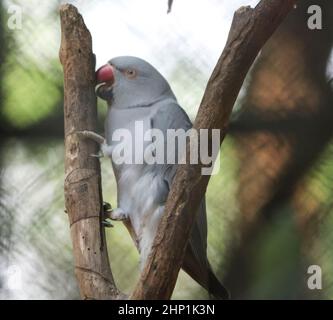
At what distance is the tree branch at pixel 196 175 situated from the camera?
1144 mm

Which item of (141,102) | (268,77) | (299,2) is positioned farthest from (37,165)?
(299,2)

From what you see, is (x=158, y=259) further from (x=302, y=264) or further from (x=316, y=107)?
(x=316, y=107)

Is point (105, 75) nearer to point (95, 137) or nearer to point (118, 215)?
point (95, 137)

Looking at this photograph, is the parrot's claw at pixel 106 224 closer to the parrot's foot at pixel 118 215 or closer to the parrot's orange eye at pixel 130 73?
the parrot's foot at pixel 118 215

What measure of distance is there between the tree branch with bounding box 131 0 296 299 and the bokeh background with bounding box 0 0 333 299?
286 mm

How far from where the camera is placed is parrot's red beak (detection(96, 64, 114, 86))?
54.5 inches

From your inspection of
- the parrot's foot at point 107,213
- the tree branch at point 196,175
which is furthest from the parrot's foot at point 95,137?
the tree branch at point 196,175

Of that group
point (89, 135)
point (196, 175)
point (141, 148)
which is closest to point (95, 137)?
point (89, 135)

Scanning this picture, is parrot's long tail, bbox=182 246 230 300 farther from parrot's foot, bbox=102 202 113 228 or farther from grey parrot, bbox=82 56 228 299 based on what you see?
parrot's foot, bbox=102 202 113 228

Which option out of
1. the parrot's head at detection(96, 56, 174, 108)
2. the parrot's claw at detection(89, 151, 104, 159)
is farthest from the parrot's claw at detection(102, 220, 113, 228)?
the parrot's head at detection(96, 56, 174, 108)

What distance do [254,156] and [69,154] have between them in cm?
45

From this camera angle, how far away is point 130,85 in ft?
4.67

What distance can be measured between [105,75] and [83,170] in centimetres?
24

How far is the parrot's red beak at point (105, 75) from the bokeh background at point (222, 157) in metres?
0.05
